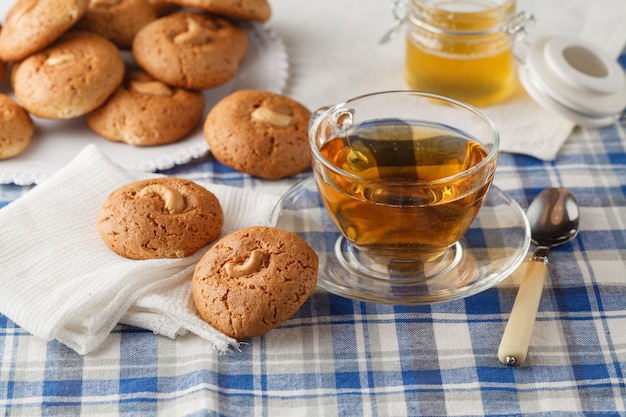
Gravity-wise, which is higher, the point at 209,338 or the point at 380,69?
the point at 209,338

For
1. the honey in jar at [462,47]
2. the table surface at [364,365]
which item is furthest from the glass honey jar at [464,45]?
the table surface at [364,365]

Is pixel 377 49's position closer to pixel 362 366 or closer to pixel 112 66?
pixel 112 66

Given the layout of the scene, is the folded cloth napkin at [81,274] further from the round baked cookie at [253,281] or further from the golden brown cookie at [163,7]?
the golden brown cookie at [163,7]

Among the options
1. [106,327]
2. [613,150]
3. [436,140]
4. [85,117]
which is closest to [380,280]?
[436,140]

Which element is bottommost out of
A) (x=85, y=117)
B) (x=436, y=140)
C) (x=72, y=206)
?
(x=85, y=117)

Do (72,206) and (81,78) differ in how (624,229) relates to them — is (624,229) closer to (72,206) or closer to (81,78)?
(72,206)
